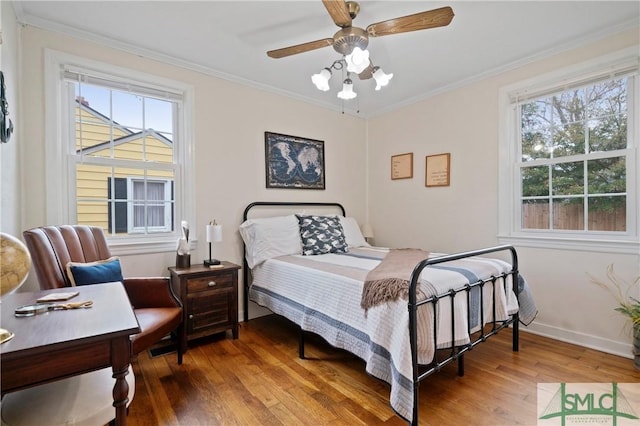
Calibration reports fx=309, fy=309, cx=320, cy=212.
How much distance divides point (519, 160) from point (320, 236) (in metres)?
2.04

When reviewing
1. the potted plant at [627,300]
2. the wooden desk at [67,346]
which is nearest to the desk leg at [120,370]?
the wooden desk at [67,346]

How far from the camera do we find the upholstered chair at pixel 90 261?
1748 millimetres

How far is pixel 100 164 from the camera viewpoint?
100 inches

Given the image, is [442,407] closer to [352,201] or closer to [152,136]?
[352,201]

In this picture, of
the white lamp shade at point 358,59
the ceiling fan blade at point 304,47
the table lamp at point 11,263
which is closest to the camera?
the table lamp at point 11,263

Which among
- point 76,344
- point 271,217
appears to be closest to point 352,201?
point 271,217

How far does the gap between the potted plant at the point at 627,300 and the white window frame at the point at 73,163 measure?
3508 millimetres

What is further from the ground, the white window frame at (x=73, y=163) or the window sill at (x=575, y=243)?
the white window frame at (x=73, y=163)

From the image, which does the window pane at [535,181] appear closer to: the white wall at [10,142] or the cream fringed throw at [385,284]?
the cream fringed throw at [385,284]

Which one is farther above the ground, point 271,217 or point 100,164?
point 100,164

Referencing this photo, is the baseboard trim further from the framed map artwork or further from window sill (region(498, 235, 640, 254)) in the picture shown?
the framed map artwork

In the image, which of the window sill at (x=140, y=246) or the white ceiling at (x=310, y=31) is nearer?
the white ceiling at (x=310, y=31)

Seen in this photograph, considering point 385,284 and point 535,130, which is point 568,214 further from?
point 385,284

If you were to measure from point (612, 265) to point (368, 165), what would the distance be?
2.72m
